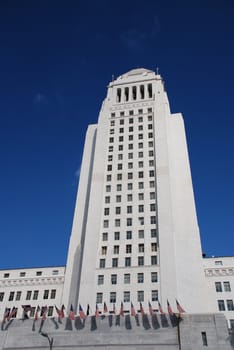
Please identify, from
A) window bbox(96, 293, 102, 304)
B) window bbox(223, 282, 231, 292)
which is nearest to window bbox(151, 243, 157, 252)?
window bbox(96, 293, 102, 304)

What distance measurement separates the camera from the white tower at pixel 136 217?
41.7 m

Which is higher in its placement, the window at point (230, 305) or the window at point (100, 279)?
the window at point (100, 279)

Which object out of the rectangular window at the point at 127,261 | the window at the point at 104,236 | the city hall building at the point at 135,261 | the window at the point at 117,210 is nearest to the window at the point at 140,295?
the city hall building at the point at 135,261

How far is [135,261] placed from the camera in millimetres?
44062

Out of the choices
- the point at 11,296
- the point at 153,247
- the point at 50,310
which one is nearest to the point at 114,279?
the point at 153,247

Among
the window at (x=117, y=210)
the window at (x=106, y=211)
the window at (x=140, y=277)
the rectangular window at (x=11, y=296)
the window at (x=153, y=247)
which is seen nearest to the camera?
the window at (x=140, y=277)

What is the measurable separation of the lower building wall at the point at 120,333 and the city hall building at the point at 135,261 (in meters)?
0.10

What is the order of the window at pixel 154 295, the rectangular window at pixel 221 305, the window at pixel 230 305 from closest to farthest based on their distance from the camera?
1. the window at pixel 154 295
2. the window at pixel 230 305
3. the rectangular window at pixel 221 305

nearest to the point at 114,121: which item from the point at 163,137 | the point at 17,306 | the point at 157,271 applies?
the point at 163,137

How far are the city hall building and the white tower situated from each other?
14 centimetres

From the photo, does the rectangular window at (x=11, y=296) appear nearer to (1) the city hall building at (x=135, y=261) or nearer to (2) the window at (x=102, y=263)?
(1) the city hall building at (x=135, y=261)

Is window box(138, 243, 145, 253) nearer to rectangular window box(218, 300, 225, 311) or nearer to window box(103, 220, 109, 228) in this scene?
window box(103, 220, 109, 228)

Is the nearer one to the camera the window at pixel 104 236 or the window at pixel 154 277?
the window at pixel 154 277

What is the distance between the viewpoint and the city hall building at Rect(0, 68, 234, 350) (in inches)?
1318
